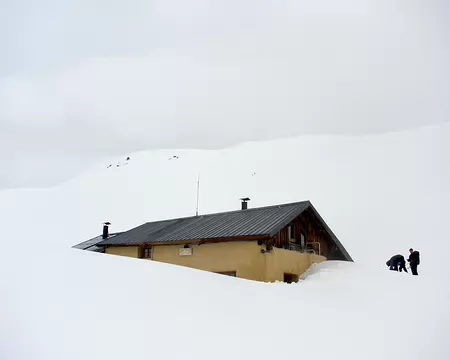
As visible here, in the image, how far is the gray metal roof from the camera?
16422mm

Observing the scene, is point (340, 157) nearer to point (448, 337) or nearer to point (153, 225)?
point (153, 225)

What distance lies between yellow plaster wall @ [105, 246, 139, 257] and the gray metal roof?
0.29m

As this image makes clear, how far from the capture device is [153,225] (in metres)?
25.4

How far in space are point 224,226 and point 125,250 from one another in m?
6.68

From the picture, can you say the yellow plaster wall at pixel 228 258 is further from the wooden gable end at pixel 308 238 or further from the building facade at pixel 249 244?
the wooden gable end at pixel 308 238

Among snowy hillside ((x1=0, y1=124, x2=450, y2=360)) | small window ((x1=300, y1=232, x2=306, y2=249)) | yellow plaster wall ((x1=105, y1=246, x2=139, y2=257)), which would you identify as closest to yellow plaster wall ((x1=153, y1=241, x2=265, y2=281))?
snowy hillside ((x1=0, y1=124, x2=450, y2=360))

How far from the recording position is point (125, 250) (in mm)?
22234

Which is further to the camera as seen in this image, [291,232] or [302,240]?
[302,240]

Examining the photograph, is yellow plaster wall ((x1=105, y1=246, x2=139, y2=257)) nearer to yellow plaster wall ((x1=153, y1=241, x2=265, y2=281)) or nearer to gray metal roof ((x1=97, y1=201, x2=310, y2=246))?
gray metal roof ((x1=97, y1=201, x2=310, y2=246))

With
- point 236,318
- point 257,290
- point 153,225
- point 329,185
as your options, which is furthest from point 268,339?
point 329,185

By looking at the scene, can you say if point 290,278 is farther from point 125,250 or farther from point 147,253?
point 125,250

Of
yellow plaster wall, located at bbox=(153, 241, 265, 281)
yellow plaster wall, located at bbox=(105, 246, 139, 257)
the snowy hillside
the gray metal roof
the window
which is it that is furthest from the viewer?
yellow plaster wall, located at bbox=(105, 246, 139, 257)

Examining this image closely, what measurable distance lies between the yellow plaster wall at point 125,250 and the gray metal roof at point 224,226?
0.29 m

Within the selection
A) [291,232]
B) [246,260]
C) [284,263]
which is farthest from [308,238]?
[246,260]
